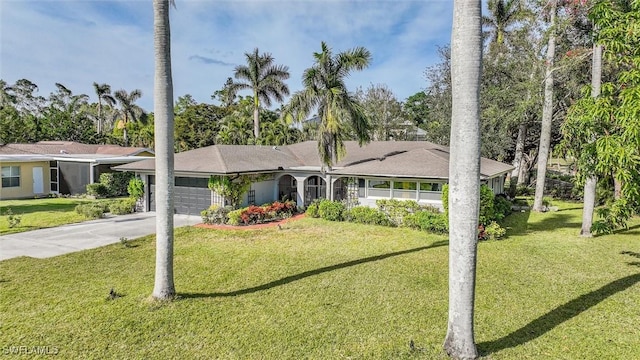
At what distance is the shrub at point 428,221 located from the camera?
Answer: 15133 mm

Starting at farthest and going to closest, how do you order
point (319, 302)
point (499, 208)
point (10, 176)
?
point (10, 176)
point (499, 208)
point (319, 302)

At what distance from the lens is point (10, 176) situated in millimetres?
25234

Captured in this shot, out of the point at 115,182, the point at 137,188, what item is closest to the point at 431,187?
the point at 137,188

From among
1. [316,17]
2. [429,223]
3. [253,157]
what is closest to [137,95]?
[253,157]

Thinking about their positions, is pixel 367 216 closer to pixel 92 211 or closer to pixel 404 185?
pixel 404 185

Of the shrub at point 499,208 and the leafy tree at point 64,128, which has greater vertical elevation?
the leafy tree at point 64,128

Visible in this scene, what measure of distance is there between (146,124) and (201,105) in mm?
8751

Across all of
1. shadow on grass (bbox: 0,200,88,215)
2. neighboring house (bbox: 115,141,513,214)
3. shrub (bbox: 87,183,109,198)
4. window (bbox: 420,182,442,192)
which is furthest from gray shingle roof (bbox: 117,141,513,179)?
shrub (bbox: 87,183,109,198)

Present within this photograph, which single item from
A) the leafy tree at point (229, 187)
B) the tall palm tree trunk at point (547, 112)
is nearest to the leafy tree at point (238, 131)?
the leafy tree at point (229, 187)

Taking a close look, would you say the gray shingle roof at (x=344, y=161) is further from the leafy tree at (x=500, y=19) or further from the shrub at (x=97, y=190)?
the leafy tree at (x=500, y=19)

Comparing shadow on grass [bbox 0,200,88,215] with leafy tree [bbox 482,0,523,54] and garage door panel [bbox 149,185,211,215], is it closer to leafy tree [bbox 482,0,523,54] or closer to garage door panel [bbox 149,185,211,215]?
garage door panel [bbox 149,185,211,215]

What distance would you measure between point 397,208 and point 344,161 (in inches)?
208

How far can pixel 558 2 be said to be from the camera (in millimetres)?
18375

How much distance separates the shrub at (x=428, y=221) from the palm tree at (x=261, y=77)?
23.5 metres
